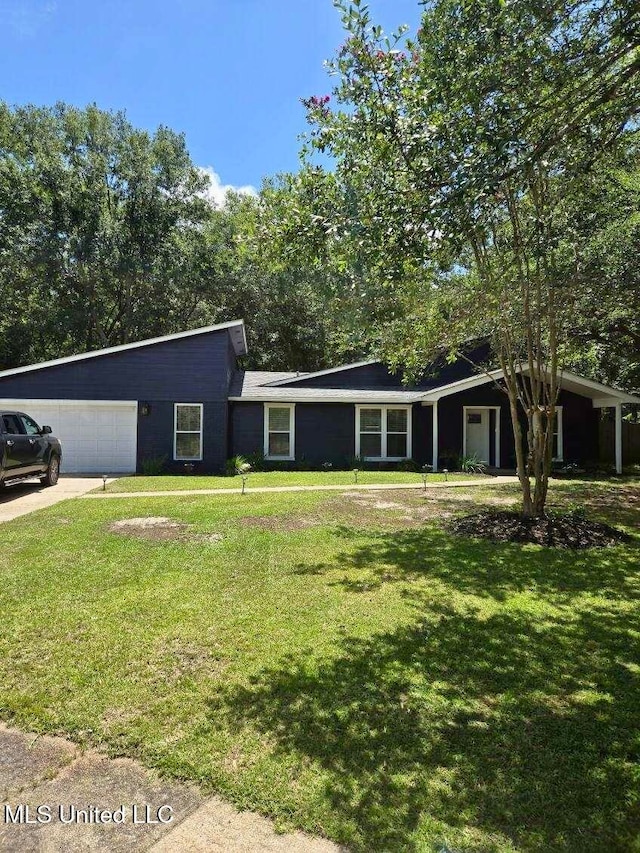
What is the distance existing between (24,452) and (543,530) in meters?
9.86

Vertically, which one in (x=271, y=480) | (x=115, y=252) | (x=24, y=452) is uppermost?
(x=115, y=252)

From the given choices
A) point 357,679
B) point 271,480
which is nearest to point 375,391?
point 271,480

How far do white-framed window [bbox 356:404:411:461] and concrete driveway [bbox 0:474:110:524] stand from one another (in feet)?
27.6

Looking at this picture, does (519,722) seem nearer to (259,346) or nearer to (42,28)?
(42,28)

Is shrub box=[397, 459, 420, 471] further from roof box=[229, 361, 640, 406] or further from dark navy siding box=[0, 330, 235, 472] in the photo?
dark navy siding box=[0, 330, 235, 472]

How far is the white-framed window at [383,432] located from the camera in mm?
17141

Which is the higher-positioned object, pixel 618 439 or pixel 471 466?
pixel 618 439

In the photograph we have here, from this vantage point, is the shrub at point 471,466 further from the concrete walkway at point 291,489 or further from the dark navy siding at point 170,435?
the dark navy siding at point 170,435

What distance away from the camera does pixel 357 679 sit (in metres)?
3.29

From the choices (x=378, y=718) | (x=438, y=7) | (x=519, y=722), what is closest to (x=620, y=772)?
(x=519, y=722)

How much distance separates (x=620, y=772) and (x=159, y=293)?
1103 inches

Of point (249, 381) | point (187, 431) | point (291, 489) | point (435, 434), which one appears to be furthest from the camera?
point (249, 381)

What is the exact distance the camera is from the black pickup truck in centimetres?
943

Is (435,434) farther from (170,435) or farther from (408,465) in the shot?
(170,435)
